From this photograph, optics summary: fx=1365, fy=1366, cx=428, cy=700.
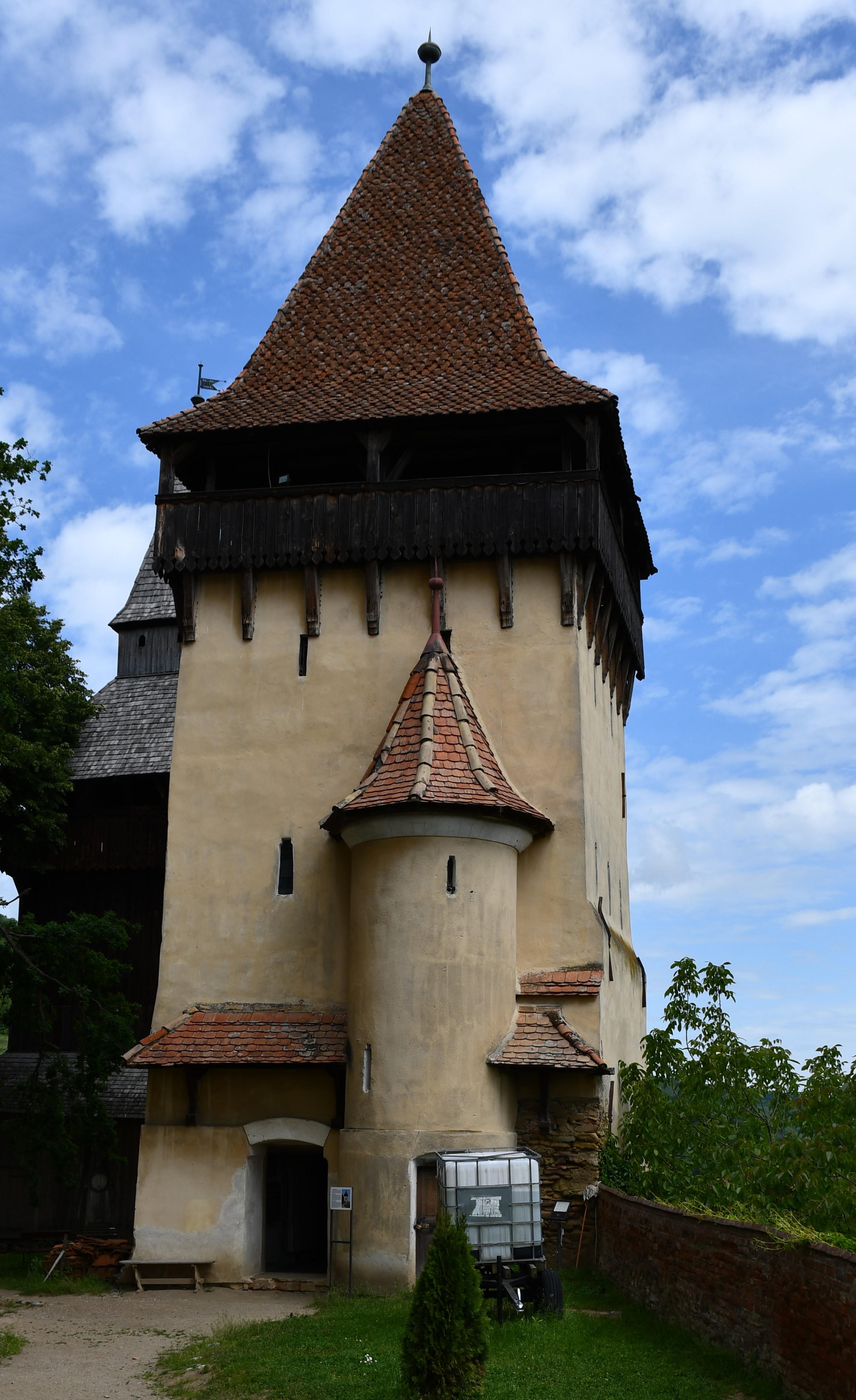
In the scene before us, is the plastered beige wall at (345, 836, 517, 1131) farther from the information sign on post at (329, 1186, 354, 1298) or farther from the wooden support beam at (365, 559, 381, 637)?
the wooden support beam at (365, 559, 381, 637)

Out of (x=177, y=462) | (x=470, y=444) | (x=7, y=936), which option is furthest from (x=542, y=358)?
(x=7, y=936)

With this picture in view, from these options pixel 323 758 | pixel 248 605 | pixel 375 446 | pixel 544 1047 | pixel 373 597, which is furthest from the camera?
pixel 248 605

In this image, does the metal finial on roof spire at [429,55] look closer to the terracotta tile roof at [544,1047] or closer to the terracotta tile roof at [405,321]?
the terracotta tile roof at [405,321]

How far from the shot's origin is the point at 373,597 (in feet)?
67.5

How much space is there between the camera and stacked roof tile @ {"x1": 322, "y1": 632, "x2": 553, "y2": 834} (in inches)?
699

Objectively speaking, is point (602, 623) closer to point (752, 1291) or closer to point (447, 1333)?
point (752, 1291)

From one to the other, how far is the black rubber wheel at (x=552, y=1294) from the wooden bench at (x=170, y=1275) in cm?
598

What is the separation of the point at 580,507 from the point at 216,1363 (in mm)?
12272

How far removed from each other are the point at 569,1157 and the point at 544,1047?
1.47 meters

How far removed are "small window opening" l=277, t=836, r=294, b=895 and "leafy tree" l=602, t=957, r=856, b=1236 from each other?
5678 mm

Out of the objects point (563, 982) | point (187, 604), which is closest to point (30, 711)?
point (187, 604)

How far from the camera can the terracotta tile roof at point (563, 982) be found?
18.2 metres

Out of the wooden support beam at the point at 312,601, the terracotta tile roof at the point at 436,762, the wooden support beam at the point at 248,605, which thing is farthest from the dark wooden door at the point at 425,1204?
the wooden support beam at the point at 248,605

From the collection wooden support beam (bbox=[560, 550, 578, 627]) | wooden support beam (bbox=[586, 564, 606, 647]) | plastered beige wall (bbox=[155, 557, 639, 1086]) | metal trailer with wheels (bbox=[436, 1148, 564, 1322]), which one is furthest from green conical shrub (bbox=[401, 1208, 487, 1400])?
wooden support beam (bbox=[586, 564, 606, 647])
